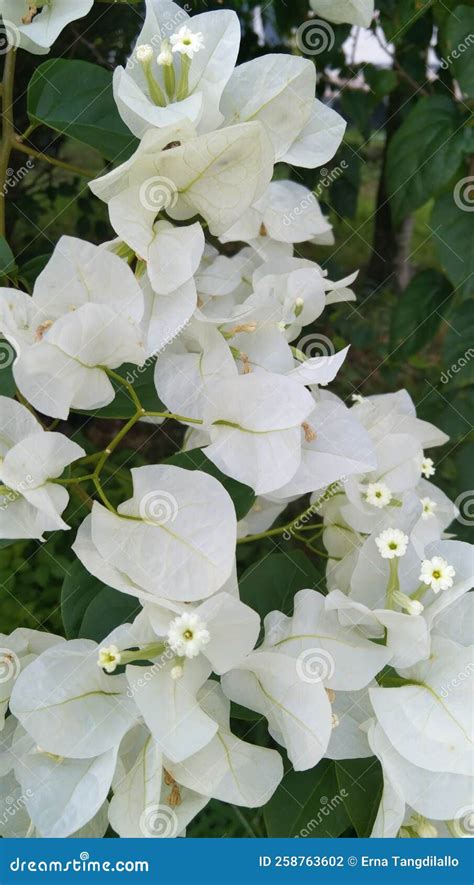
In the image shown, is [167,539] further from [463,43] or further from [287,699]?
[463,43]

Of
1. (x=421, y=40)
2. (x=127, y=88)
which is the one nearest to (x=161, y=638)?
(x=127, y=88)

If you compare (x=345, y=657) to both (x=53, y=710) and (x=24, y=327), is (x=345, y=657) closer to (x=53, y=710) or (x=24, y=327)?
(x=53, y=710)

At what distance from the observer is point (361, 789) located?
638mm

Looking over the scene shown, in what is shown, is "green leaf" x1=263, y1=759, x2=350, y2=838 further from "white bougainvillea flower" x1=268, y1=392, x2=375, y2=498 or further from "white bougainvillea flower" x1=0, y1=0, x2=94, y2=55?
"white bougainvillea flower" x1=0, y1=0, x2=94, y2=55

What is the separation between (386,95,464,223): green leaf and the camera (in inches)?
37.0

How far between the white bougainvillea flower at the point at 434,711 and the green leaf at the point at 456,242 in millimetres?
449

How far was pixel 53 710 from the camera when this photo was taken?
58 centimetres

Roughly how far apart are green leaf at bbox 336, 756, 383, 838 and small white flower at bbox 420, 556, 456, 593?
0.15 meters

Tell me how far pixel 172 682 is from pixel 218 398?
186 mm

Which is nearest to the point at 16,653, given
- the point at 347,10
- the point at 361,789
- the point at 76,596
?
the point at 76,596

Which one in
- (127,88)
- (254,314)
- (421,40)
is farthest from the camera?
(421,40)

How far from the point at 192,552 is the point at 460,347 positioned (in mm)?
608

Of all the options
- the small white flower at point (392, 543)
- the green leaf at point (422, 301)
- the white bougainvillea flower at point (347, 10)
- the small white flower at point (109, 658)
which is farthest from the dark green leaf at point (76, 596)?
the green leaf at point (422, 301)

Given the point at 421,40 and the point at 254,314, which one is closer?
the point at 254,314
